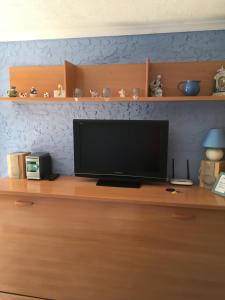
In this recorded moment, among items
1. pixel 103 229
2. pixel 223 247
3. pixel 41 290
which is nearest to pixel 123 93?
pixel 103 229

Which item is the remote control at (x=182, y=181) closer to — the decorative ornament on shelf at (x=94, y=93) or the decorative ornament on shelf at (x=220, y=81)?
the decorative ornament on shelf at (x=220, y=81)

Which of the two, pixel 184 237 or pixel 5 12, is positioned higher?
pixel 5 12

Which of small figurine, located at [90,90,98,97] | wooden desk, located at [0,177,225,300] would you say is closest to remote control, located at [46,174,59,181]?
wooden desk, located at [0,177,225,300]

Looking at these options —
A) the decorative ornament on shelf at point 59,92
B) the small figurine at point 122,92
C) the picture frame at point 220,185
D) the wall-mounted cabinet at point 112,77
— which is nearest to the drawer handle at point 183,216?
the picture frame at point 220,185

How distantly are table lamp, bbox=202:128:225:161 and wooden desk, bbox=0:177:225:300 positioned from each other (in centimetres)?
27

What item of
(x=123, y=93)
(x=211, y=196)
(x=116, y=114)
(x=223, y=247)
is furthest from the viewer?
(x=116, y=114)

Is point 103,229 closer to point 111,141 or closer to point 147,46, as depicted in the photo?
point 111,141

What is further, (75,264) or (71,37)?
(71,37)

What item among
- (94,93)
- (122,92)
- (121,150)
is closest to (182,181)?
(121,150)

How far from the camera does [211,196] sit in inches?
63.0

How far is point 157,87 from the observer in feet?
5.88

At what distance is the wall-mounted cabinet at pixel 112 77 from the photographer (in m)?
1.80

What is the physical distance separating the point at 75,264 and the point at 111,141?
36.9 inches

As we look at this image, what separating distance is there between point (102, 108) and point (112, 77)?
268 mm
